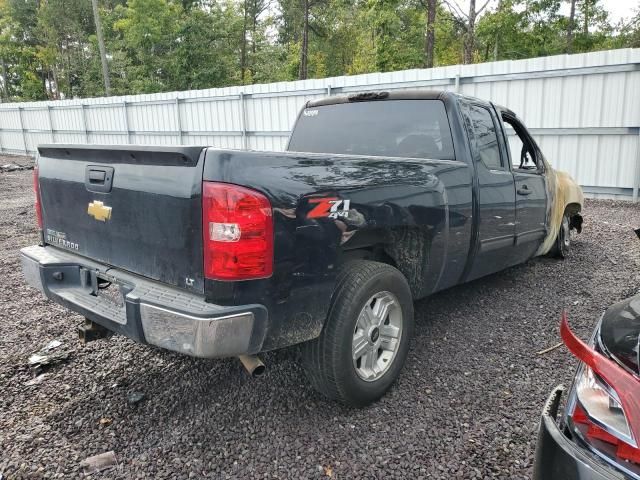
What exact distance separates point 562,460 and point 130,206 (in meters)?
2.14

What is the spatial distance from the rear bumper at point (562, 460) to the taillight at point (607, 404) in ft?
0.17

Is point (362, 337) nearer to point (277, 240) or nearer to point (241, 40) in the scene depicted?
point (277, 240)

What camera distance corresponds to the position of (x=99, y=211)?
273cm

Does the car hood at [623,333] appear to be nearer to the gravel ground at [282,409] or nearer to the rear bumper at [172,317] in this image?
the gravel ground at [282,409]

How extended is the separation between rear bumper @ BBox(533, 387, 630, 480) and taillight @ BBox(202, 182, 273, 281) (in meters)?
1.27

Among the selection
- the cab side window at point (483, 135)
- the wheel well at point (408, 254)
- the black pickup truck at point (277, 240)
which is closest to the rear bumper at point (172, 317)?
the black pickup truck at point (277, 240)

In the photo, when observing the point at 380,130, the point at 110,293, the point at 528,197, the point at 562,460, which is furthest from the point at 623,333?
the point at 528,197

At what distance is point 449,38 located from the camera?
3058 centimetres

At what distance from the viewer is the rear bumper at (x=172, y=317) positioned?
2.14 m

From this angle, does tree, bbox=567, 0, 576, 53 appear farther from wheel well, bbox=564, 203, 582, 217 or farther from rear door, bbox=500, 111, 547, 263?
rear door, bbox=500, 111, 547, 263

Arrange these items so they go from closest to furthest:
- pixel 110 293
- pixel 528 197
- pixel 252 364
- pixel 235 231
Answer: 1. pixel 235 231
2. pixel 252 364
3. pixel 110 293
4. pixel 528 197

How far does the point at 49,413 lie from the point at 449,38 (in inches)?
1267

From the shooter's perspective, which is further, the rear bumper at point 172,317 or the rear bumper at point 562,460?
the rear bumper at point 172,317

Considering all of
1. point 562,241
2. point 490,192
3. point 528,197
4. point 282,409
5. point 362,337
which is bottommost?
point 282,409
